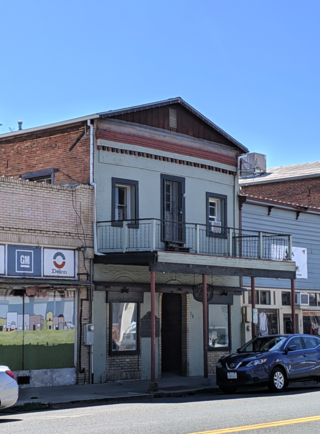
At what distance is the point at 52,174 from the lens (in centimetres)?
2030

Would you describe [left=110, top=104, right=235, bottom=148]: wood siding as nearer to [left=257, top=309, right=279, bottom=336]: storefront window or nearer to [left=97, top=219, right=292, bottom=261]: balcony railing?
[left=97, top=219, right=292, bottom=261]: balcony railing

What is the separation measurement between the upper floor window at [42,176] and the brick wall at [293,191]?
1537 centimetres

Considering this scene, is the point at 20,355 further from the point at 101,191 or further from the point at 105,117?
the point at 105,117

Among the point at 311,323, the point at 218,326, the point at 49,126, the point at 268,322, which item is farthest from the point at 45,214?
the point at 311,323

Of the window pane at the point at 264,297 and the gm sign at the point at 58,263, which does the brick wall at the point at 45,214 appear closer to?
the gm sign at the point at 58,263

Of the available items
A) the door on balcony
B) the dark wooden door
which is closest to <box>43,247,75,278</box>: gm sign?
the door on balcony

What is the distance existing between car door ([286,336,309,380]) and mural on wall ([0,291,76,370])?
573cm

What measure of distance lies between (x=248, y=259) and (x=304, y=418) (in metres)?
10.0

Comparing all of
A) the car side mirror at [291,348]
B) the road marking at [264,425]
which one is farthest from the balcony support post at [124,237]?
the road marking at [264,425]

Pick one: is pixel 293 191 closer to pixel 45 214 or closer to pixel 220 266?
pixel 220 266

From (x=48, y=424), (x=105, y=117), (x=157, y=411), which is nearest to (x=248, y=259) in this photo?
(x=105, y=117)

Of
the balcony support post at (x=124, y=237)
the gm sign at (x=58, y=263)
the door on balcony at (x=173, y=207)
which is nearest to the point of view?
the gm sign at (x=58, y=263)

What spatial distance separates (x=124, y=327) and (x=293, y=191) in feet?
52.6

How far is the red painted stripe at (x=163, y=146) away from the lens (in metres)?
19.9
